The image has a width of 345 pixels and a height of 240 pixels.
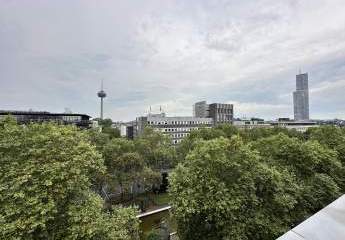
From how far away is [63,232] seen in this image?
13008 mm

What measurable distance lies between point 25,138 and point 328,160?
26.2 metres

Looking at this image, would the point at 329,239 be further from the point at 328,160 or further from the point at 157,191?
the point at 157,191

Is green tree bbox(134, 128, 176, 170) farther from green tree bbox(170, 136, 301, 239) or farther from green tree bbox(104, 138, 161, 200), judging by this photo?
green tree bbox(170, 136, 301, 239)

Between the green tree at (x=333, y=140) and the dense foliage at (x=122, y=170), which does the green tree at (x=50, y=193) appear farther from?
the green tree at (x=333, y=140)

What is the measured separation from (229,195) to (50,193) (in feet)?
35.6

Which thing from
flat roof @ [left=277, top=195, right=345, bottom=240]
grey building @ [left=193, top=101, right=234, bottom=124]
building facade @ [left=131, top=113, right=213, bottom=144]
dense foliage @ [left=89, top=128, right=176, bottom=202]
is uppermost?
grey building @ [left=193, top=101, right=234, bottom=124]

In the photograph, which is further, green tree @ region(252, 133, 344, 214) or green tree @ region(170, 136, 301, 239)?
green tree @ region(252, 133, 344, 214)

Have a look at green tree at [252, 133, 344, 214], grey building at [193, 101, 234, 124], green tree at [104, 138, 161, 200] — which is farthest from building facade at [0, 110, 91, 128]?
grey building at [193, 101, 234, 124]

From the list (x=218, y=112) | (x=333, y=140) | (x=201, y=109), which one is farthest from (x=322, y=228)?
(x=201, y=109)

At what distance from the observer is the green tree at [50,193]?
1227 centimetres

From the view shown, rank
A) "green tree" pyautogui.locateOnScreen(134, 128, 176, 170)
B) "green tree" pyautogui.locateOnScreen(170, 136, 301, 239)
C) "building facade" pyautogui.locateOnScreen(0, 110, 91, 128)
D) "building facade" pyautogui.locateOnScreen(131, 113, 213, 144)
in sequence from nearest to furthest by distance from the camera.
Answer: "green tree" pyautogui.locateOnScreen(170, 136, 301, 239) → "green tree" pyautogui.locateOnScreen(134, 128, 176, 170) → "building facade" pyautogui.locateOnScreen(0, 110, 91, 128) → "building facade" pyautogui.locateOnScreen(131, 113, 213, 144)

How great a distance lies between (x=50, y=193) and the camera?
A: 13.2 metres

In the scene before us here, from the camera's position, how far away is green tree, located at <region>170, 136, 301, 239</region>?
17016 mm

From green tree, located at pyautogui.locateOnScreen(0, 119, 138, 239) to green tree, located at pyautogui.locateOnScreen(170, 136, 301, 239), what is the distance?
4161 mm
